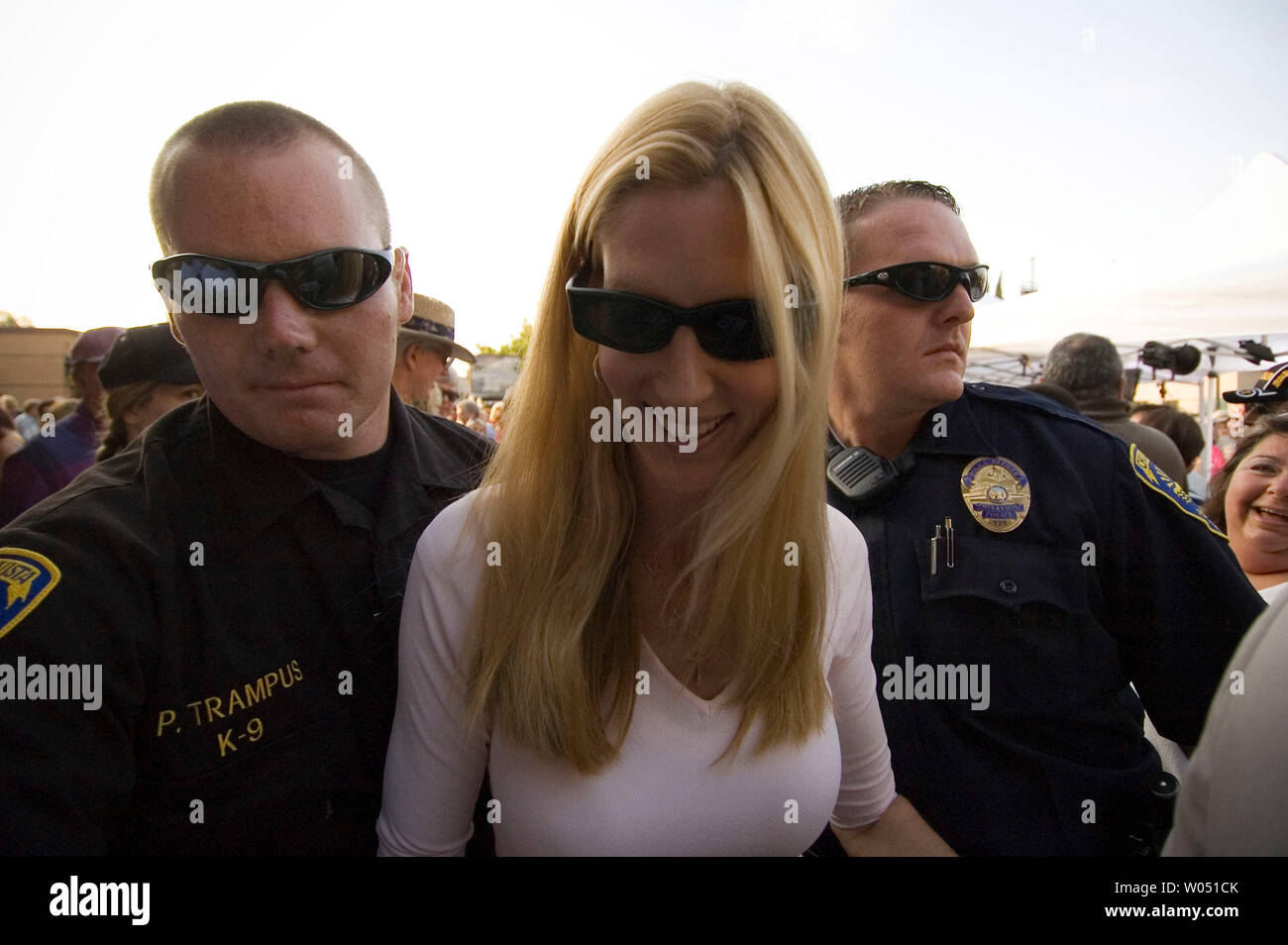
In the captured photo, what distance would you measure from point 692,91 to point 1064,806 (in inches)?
64.7

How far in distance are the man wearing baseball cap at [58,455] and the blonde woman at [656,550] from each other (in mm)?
2012

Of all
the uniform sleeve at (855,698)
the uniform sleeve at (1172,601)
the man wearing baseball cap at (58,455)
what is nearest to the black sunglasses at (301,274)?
the uniform sleeve at (855,698)

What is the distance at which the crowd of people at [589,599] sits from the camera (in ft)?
3.70

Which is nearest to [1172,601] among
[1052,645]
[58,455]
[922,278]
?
[1052,645]

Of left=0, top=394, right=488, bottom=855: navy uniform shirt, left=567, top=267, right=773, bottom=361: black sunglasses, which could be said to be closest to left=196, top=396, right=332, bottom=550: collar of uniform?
left=0, top=394, right=488, bottom=855: navy uniform shirt

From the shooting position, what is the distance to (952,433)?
75.3 inches

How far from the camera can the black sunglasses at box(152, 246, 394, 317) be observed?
1324 mm

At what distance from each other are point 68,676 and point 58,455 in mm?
2238

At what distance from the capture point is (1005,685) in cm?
168

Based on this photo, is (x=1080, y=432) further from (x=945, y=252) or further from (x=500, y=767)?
(x=500, y=767)

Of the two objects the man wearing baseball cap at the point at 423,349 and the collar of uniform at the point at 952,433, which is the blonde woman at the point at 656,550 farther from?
the man wearing baseball cap at the point at 423,349

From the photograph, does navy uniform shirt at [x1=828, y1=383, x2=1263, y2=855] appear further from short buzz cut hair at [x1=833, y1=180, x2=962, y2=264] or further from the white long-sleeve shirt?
short buzz cut hair at [x1=833, y1=180, x2=962, y2=264]

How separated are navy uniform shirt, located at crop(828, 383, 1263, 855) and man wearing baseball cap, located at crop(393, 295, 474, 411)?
2705 millimetres
